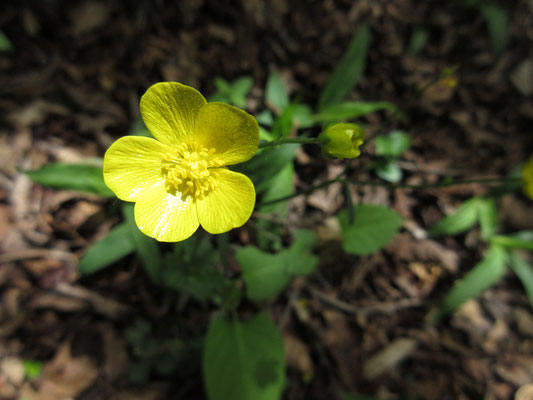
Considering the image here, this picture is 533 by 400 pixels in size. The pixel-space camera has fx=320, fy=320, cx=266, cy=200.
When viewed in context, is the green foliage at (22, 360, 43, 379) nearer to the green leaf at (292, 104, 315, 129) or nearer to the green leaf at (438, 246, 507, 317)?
the green leaf at (292, 104, 315, 129)

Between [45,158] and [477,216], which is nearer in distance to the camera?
[45,158]

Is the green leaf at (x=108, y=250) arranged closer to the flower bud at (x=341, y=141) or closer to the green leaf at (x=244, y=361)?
the green leaf at (x=244, y=361)

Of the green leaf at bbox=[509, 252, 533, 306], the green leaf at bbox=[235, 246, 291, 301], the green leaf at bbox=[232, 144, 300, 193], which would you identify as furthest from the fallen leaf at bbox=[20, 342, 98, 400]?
the green leaf at bbox=[509, 252, 533, 306]

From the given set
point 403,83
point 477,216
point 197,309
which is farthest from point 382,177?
point 197,309

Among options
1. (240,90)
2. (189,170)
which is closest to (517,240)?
(240,90)

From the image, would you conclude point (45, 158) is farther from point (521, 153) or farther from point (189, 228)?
point (521, 153)

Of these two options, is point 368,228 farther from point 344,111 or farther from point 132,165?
point 132,165
